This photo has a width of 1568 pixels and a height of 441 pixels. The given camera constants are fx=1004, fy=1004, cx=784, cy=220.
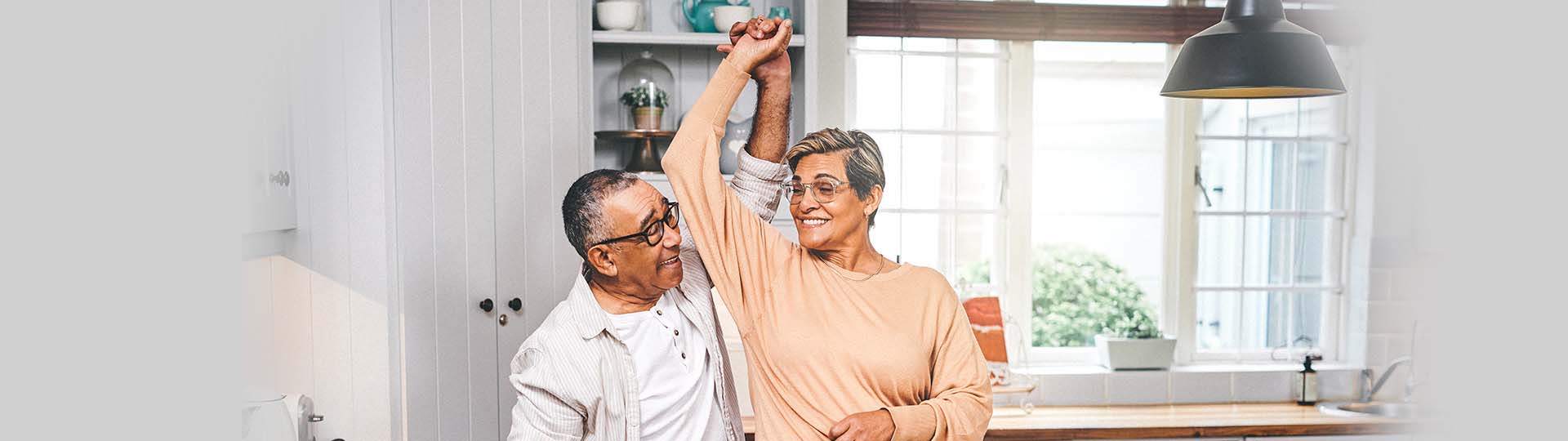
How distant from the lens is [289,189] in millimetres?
1651

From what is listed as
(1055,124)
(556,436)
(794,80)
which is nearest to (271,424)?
(556,436)

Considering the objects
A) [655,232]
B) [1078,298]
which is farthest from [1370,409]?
[655,232]

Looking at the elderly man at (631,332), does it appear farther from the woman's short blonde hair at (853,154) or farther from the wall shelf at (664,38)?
the wall shelf at (664,38)

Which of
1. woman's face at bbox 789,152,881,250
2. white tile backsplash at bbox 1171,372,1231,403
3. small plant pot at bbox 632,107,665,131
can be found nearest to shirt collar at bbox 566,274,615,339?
woman's face at bbox 789,152,881,250

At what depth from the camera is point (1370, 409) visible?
10.9 ft

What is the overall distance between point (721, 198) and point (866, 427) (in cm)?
41

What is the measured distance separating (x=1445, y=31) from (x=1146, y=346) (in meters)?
2.83

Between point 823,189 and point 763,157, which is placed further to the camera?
point 763,157

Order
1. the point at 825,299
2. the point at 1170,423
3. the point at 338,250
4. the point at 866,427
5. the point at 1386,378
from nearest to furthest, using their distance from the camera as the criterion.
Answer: the point at 866,427, the point at 825,299, the point at 338,250, the point at 1170,423, the point at 1386,378

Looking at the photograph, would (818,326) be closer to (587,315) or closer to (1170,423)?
(587,315)

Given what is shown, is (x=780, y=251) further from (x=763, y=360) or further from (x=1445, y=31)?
(x=1445, y=31)

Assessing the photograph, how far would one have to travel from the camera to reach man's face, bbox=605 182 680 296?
1.54 m

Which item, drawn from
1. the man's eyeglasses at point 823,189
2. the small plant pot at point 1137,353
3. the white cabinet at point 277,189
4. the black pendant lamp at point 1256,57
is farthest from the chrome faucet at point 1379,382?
the white cabinet at point 277,189

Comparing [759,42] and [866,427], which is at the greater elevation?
[759,42]
